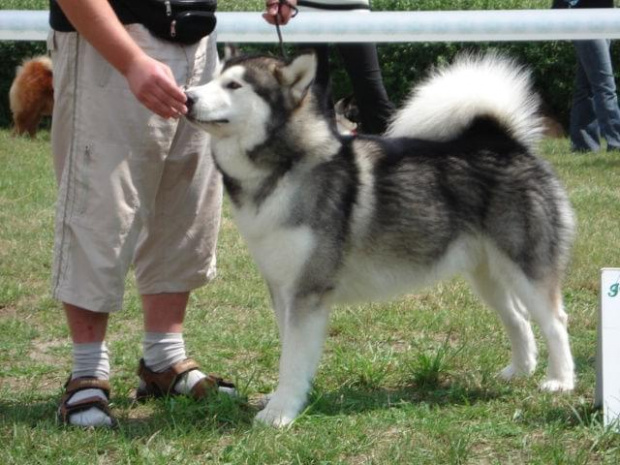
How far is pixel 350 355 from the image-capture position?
3.78 metres

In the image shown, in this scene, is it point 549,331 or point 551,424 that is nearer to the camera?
point 551,424

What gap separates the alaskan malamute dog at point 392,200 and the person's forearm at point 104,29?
23cm

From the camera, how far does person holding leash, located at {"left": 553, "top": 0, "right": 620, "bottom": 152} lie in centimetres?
823

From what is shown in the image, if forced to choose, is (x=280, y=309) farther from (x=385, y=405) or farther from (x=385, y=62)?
(x=385, y=62)

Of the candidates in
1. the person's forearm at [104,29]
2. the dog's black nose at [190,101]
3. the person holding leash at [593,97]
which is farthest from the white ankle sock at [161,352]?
the person holding leash at [593,97]

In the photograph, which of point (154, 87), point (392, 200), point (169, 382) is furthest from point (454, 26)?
point (154, 87)

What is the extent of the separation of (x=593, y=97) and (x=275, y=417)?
244 inches

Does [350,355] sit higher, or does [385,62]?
[385,62]

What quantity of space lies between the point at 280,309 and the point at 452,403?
65cm

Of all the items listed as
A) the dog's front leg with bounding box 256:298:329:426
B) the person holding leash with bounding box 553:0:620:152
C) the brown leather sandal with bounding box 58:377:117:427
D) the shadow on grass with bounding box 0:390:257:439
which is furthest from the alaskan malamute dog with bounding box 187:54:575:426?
the person holding leash with bounding box 553:0:620:152

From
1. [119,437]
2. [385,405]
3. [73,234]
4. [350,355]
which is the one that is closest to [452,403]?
[385,405]

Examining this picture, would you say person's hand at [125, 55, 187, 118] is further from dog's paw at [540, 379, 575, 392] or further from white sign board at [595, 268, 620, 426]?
dog's paw at [540, 379, 575, 392]

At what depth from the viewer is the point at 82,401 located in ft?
10.3

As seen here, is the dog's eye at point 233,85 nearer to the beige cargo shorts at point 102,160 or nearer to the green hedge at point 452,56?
the beige cargo shorts at point 102,160
